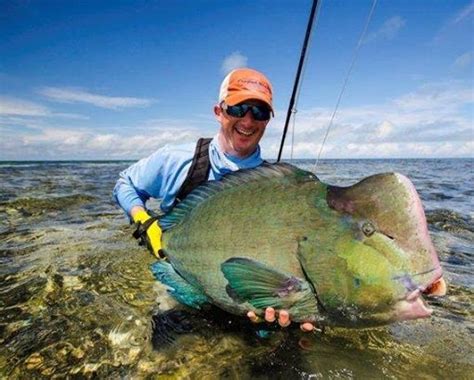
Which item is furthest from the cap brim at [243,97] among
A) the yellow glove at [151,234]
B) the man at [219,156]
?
the yellow glove at [151,234]

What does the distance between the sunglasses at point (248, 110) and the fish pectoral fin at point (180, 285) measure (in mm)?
1343

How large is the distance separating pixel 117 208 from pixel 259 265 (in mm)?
7447

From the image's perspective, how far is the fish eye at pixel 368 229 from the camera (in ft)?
6.68

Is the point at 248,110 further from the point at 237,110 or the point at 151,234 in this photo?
the point at 151,234

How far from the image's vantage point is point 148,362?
2.60 meters

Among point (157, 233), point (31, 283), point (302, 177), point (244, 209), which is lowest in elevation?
point (31, 283)

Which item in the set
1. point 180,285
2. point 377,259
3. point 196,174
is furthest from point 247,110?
point 377,259

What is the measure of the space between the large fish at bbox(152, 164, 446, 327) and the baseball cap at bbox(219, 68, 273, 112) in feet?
3.18

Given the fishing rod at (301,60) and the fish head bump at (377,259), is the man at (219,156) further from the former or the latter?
the fishing rod at (301,60)

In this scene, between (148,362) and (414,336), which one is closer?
(148,362)

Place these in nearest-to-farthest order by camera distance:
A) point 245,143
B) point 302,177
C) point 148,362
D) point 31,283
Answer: point 302,177 < point 148,362 < point 245,143 < point 31,283

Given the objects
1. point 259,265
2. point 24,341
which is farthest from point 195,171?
point 24,341

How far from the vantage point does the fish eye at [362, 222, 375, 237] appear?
2.04 m

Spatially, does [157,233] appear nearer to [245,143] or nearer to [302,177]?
[245,143]
